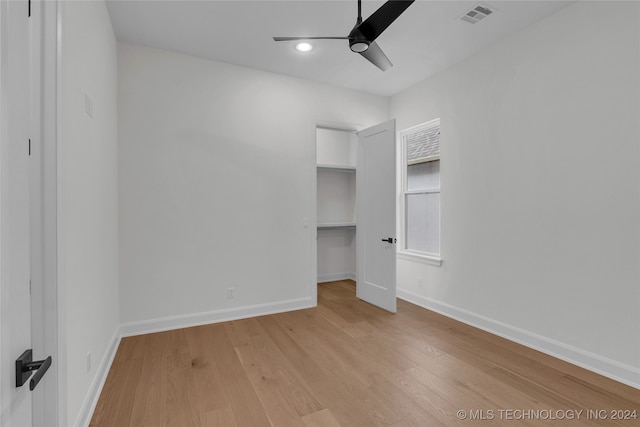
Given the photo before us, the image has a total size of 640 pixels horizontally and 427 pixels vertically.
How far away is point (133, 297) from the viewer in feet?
10.2

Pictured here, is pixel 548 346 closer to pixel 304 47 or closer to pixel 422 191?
pixel 422 191

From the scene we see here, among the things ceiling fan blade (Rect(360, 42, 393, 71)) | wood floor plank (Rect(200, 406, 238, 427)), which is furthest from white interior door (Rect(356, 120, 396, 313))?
wood floor plank (Rect(200, 406, 238, 427))

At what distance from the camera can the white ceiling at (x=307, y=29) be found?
255 cm

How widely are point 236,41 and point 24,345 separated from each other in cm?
307

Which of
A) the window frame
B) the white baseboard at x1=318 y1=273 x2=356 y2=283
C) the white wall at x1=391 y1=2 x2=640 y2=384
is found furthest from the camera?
the white baseboard at x1=318 y1=273 x2=356 y2=283

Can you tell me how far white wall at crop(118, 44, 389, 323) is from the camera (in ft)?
10.3

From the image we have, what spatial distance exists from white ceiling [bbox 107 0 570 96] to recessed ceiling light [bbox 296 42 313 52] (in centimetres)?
7

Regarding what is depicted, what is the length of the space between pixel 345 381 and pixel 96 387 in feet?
5.72

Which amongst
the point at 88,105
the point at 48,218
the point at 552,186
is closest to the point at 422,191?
the point at 552,186

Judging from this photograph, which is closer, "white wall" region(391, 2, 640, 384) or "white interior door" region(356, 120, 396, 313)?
"white wall" region(391, 2, 640, 384)

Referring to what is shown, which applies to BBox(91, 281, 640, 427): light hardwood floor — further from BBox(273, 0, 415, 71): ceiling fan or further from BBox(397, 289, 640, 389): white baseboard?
BBox(273, 0, 415, 71): ceiling fan

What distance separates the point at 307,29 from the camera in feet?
9.41

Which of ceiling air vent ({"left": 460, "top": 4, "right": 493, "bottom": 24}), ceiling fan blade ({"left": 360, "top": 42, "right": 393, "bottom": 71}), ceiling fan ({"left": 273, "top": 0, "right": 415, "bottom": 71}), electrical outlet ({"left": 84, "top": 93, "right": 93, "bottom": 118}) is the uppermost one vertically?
ceiling air vent ({"left": 460, "top": 4, "right": 493, "bottom": 24})

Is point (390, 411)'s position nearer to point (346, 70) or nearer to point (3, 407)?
point (3, 407)
